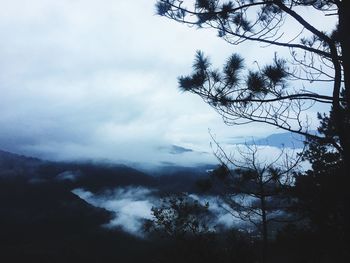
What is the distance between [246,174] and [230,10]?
430cm

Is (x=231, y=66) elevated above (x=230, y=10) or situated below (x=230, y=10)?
below

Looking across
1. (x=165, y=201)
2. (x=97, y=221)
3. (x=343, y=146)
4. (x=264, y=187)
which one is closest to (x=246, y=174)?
(x=264, y=187)

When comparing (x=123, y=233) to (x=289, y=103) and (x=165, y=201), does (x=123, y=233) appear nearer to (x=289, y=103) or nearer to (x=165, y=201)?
(x=165, y=201)

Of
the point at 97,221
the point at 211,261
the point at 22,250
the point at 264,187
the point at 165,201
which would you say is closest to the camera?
the point at 264,187

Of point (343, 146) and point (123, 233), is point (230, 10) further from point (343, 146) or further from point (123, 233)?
point (123, 233)

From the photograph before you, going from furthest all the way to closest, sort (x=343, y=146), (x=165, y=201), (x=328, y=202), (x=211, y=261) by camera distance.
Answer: (x=165, y=201), (x=211, y=261), (x=328, y=202), (x=343, y=146)

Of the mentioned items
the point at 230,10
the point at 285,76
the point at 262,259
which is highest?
the point at 230,10

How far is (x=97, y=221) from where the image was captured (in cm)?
17100

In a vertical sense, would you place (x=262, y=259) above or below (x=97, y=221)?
below

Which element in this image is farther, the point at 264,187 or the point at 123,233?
the point at 123,233

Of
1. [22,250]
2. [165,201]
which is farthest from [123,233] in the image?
[165,201]

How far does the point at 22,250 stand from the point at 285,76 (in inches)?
5417

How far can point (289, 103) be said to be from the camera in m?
5.54

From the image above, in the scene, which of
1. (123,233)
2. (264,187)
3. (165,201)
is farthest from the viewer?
(123,233)
